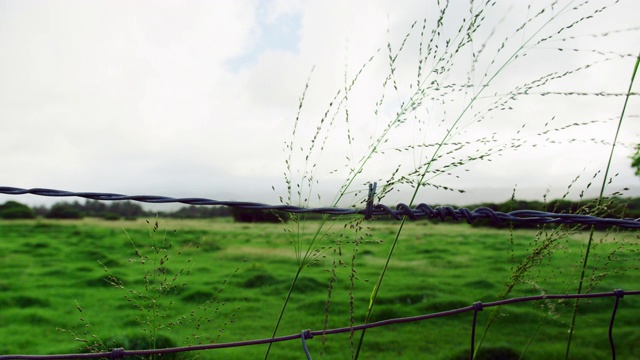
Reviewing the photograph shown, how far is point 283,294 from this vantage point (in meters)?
11.2

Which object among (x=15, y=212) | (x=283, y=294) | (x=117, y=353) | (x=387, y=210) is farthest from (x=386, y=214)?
(x=15, y=212)

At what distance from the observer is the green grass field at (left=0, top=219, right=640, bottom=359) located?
7164 millimetres

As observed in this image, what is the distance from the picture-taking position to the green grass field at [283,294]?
7.16 m

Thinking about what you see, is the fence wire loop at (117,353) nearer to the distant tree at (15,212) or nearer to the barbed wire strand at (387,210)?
the barbed wire strand at (387,210)

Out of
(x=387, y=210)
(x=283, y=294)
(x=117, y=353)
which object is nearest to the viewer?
(x=117, y=353)

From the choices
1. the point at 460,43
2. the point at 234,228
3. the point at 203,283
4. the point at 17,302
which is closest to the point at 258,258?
the point at 203,283

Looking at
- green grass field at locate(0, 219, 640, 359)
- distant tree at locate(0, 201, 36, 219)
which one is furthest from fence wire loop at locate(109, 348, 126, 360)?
distant tree at locate(0, 201, 36, 219)

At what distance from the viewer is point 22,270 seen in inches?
543

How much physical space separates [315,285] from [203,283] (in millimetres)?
2901

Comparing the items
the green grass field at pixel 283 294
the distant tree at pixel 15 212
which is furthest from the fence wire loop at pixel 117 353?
the distant tree at pixel 15 212

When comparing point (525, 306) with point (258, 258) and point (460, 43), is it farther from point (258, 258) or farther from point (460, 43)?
point (460, 43)

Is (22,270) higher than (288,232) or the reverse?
the reverse

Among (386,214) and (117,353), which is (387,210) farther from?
(117,353)

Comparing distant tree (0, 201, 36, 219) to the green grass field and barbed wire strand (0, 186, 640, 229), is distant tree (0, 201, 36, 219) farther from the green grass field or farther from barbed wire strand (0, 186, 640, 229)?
barbed wire strand (0, 186, 640, 229)
